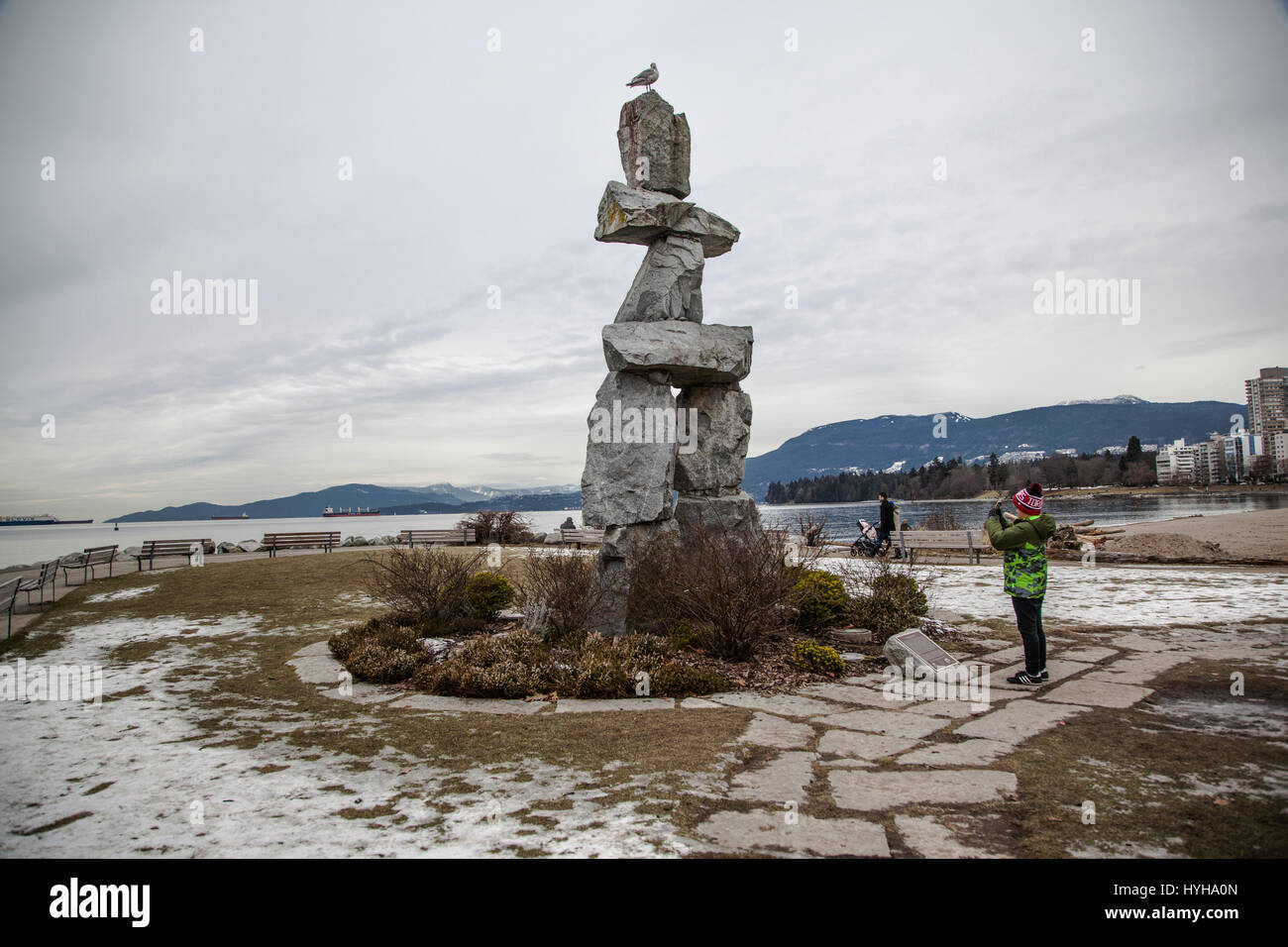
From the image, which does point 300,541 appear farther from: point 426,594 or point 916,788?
point 916,788

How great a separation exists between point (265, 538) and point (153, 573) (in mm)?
11161

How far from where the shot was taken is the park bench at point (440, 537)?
87.3ft

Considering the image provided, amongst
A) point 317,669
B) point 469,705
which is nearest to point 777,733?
point 469,705

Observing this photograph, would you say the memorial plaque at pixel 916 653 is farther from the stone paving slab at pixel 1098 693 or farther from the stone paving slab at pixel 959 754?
the stone paving slab at pixel 959 754

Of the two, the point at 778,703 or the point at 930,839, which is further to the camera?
the point at 778,703

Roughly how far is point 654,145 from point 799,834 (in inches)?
343

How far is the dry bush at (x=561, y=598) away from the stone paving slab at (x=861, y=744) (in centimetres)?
372

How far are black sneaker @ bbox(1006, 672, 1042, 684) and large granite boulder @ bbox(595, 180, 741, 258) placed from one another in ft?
21.8

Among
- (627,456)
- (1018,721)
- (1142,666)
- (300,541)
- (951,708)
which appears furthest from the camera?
(300,541)

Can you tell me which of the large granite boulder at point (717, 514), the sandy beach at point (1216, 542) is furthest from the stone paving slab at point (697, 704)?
the sandy beach at point (1216, 542)

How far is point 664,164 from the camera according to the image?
31.2ft

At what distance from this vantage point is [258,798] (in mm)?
3957

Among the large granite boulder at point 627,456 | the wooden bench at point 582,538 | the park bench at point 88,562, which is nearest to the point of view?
the large granite boulder at point 627,456

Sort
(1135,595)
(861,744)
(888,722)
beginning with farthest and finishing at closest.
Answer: (1135,595), (888,722), (861,744)
